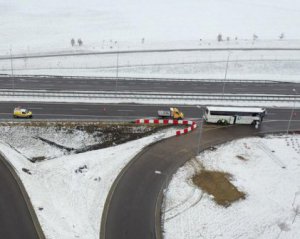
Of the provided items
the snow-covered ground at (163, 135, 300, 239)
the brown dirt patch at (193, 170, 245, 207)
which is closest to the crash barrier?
the snow-covered ground at (163, 135, 300, 239)

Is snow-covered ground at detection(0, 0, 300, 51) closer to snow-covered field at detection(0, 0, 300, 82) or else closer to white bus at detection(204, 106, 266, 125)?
snow-covered field at detection(0, 0, 300, 82)

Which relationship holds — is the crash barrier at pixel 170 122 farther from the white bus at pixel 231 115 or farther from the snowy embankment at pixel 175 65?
the snowy embankment at pixel 175 65

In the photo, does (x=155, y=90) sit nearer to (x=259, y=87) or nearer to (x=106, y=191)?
(x=259, y=87)

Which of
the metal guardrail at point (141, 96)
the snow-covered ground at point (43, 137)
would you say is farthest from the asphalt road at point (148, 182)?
the metal guardrail at point (141, 96)

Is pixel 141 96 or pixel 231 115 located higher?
pixel 231 115

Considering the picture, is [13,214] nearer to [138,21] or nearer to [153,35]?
[153,35]

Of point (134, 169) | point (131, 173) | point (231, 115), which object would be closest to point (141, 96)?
point (231, 115)
